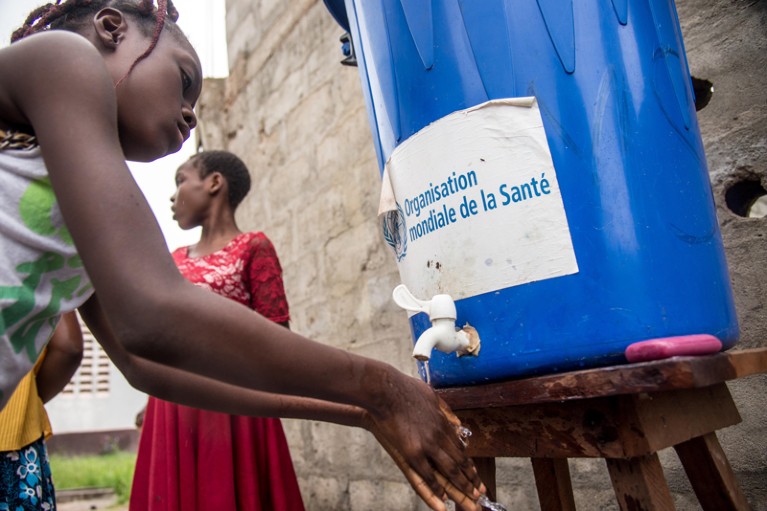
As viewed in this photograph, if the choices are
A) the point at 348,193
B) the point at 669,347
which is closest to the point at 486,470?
the point at 669,347

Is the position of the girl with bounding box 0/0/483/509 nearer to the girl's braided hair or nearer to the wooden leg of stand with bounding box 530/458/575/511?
the girl's braided hair

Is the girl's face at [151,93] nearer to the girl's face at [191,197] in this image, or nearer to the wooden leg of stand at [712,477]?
the wooden leg of stand at [712,477]

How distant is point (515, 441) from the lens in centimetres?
100

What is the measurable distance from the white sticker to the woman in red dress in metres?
1.15

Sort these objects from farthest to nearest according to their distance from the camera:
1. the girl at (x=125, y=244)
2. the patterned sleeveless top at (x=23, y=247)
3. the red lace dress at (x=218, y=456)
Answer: the red lace dress at (x=218, y=456) → the patterned sleeveless top at (x=23, y=247) → the girl at (x=125, y=244)

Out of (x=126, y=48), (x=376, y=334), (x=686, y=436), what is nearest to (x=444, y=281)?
(x=686, y=436)

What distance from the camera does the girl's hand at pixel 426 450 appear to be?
831 mm

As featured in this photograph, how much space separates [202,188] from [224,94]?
2.24 metres

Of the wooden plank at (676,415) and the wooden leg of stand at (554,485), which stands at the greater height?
the wooden plank at (676,415)

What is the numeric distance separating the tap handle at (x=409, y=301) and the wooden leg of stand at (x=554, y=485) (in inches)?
19.0

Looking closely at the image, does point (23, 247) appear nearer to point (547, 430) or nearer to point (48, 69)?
point (48, 69)

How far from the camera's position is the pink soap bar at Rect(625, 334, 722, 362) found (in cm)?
82

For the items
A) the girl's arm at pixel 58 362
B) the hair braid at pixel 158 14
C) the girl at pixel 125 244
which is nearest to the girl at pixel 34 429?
the girl's arm at pixel 58 362

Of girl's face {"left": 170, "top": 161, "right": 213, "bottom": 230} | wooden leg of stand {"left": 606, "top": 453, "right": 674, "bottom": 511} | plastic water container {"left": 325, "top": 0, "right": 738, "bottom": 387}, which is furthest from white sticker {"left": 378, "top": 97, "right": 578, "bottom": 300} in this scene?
girl's face {"left": 170, "top": 161, "right": 213, "bottom": 230}
